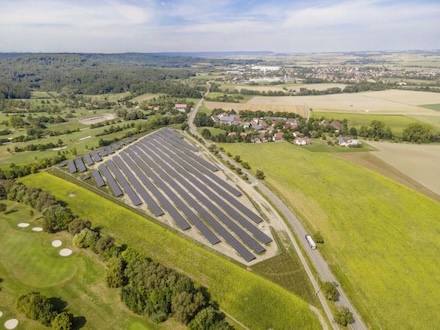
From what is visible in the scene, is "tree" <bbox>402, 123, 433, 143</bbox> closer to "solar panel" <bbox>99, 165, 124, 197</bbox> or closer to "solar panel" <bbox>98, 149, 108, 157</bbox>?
"solar panel" <bbox>99, 165, 124, 197</bbox>

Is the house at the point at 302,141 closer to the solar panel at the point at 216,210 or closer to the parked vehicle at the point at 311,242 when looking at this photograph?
the solar panel at the point at 216,210

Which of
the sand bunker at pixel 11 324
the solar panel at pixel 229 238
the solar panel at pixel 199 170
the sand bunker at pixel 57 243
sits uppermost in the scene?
the sand bunker at pixel 11 324

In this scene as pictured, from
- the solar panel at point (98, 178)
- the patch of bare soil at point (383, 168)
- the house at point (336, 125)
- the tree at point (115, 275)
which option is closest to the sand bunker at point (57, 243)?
the tree at point (115, 275)

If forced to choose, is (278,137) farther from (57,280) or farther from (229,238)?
(57,280)

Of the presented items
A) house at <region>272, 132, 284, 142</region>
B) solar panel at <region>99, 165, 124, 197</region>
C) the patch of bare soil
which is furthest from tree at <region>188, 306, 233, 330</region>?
house at <region>272, 132, 284, 142</region>

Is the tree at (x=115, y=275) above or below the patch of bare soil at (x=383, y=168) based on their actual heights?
above

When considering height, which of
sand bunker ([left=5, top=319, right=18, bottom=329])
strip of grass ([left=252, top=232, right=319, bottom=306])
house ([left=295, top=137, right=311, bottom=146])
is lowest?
house ([left=295, top=137, right=311, bottom=146])

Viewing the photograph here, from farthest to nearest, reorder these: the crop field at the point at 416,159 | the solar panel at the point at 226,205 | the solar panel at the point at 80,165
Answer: the solar panel at the point at 80,165 < the crop field at the point at 416,159 < the solar panel at the point at 226,205
